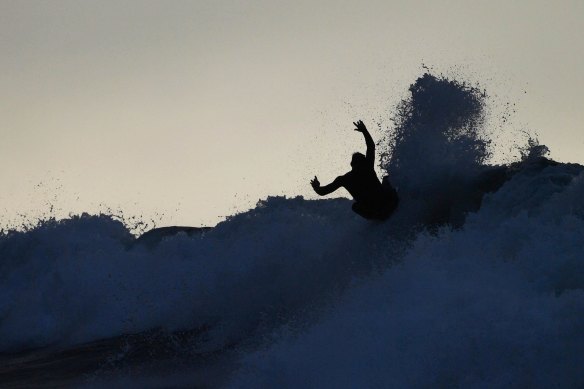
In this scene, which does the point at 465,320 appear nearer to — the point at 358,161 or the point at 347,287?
the point at 347,287

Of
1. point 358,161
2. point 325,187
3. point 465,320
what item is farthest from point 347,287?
point 465,320

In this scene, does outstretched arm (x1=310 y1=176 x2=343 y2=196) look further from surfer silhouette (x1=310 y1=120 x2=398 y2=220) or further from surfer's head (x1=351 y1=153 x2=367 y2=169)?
surfer's head (x1=351 y1=153 x2=367 y2=169)

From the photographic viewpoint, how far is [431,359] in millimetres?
7168

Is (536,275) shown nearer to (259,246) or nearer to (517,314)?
(517,314)

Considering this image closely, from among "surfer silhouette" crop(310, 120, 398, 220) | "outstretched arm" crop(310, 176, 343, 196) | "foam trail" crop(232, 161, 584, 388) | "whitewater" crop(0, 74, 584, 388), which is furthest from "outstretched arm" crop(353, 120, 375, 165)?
"foam trail" crop(232, 161, 584, 388)

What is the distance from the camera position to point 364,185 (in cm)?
1247

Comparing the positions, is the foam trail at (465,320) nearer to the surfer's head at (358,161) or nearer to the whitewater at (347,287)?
the whitewater at (347,287)

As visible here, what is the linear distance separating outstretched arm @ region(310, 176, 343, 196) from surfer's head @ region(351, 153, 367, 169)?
1.11ft

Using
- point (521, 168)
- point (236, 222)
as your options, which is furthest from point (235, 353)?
point (236, 222)

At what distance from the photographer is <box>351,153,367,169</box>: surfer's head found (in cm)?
1238

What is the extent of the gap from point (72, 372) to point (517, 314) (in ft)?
22.8

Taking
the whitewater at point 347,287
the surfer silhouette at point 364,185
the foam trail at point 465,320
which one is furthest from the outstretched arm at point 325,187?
the foam trail at point 465,320

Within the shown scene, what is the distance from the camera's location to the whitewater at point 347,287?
727 centimetres

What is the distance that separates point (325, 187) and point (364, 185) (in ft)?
1.93
